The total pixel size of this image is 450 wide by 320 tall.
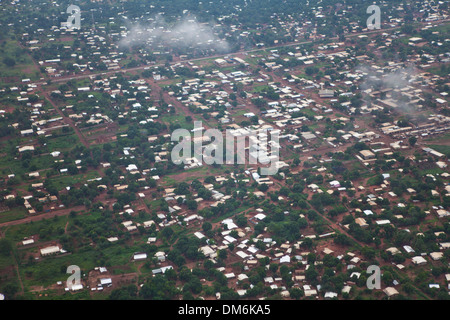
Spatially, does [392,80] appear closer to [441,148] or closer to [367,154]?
[441,148]

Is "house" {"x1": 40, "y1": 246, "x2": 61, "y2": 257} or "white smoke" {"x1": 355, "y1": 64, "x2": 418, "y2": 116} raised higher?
"white smoke" {"x1": 355, "y1": 64, "x2": 418, "y2": 116}

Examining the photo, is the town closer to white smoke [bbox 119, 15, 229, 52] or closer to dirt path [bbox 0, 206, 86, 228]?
dirt path [bbox 0, 206, 86, 228]

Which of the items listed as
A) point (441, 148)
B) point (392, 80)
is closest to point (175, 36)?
point (392, 80)

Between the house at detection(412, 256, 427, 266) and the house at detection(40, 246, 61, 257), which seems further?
the house at detection(40, 246, 61, 257)

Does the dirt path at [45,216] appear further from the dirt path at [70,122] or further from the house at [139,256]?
the dirt path at [70,122]

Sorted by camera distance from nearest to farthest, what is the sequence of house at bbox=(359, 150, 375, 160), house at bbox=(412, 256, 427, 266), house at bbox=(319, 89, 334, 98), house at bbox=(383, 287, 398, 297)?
house at bbox=(383, 287, 398, 297) → house at bbox=(412, 256, 427, 266) → house at bbox=(359, 150, 375, 160) → house at bbox=(319, 89, 334, 98)

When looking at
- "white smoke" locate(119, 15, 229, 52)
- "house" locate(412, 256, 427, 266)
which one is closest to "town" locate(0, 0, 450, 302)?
"house" locate(412, 256, 427, 266)

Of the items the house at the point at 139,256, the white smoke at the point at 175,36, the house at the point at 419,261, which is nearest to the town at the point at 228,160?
the house at the point at 419,261

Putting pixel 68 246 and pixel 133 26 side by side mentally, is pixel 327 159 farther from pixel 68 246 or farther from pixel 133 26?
pixel 133 26

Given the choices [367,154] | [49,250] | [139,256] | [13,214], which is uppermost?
[13,214]
